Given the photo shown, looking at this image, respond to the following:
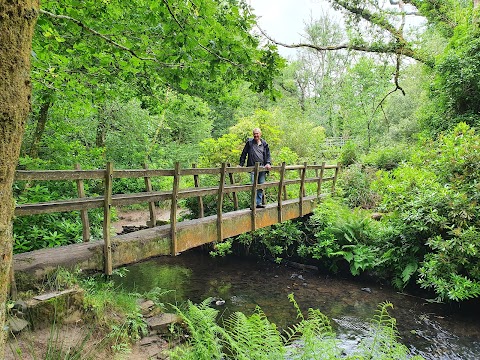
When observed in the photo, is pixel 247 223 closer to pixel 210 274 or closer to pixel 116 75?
pixel 210 274

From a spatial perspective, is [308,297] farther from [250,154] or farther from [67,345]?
[67,345]

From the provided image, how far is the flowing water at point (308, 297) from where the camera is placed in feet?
22.6

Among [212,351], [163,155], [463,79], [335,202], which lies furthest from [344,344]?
[163,155]

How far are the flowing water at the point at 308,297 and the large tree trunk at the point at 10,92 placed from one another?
659 centimetres

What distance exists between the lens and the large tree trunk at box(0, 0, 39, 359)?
1185 millimetres

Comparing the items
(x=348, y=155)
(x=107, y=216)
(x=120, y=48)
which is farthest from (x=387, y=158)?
(x=120, y=48)

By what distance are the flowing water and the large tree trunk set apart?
6587 mm

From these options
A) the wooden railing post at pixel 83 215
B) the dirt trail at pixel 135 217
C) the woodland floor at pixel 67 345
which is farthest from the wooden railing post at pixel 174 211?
the dirt trail at pixel 135 217

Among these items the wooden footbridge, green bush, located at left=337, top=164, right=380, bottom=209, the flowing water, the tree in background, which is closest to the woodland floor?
the wooden footbridge

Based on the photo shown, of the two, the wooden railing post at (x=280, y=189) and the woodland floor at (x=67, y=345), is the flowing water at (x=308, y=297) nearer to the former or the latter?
the wooden railing post at (x=280, y=189)

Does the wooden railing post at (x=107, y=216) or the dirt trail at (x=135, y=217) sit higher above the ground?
the wooden railing post at (x=107, y=216)

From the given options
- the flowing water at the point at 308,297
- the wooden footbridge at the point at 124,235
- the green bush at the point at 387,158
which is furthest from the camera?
the green bush at the point at 387,158

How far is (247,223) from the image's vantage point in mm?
8055

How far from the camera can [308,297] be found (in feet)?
29.3
